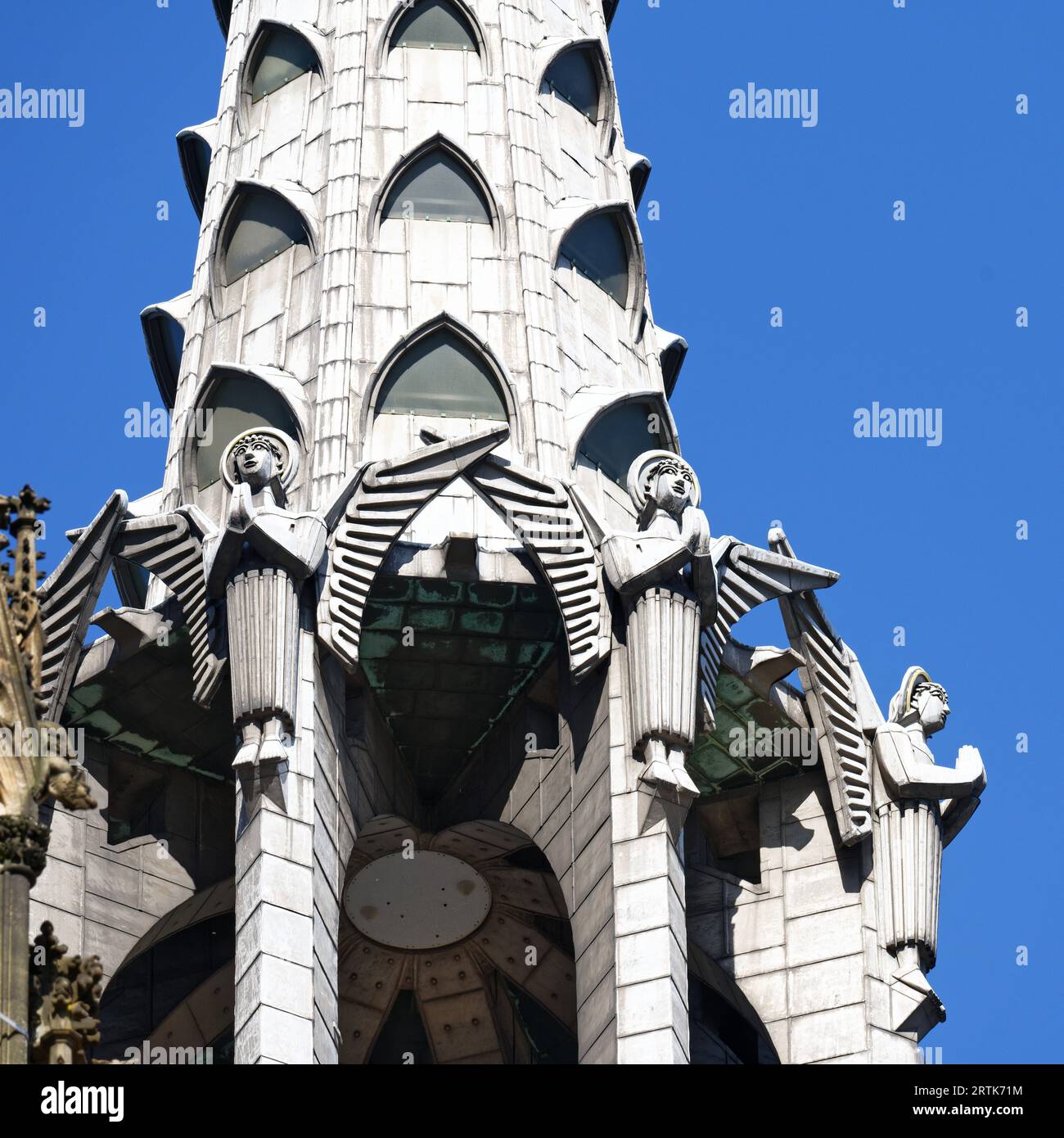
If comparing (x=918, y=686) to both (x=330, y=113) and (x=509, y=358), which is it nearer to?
(x=509, y=358)

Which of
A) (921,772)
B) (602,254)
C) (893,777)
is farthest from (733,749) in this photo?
(602,254)

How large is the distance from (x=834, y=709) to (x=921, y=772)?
5.05ft

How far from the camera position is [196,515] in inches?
1897

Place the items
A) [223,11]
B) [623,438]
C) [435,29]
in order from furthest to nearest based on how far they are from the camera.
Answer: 1. [223,11]
2. [435,29]
3. [623,438]

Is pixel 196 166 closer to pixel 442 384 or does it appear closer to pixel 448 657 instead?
pixel 442 384

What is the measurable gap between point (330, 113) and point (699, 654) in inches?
439

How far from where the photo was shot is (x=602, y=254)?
54656mm

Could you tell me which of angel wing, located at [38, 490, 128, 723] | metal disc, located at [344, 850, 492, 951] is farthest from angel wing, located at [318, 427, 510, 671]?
metal disc, located at [344, 850, 492, 951]

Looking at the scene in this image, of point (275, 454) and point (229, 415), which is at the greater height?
point (229, 415)

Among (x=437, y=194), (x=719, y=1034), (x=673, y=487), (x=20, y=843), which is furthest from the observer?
(x=437, y=194)

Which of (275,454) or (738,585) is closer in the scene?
(275,454)

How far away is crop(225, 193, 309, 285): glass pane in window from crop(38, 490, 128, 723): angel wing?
6.65 m

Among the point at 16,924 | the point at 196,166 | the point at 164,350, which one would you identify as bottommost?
the point at 16,924

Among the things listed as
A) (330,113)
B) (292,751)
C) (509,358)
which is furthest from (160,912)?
(330,113)
